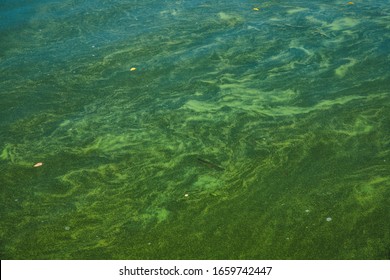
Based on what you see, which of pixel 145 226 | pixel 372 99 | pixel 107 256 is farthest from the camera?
pixel 372 99

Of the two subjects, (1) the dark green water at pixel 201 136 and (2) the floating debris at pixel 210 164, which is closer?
(1) the dark green water at pixel 201 136

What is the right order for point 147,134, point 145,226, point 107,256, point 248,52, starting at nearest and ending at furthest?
1. point 107,256
2. point 145,226
3. point 147,134
4. point 248,52

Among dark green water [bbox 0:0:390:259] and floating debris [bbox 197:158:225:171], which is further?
floating debris [bbox 197:158:225:171]

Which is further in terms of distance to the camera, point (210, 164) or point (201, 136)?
point (201, 136)

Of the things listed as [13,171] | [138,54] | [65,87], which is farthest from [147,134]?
[138,54]

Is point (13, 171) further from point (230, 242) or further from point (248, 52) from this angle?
point (248, 52)

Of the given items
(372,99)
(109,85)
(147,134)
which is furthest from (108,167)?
(372,99)

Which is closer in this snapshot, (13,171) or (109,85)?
(13,171)
